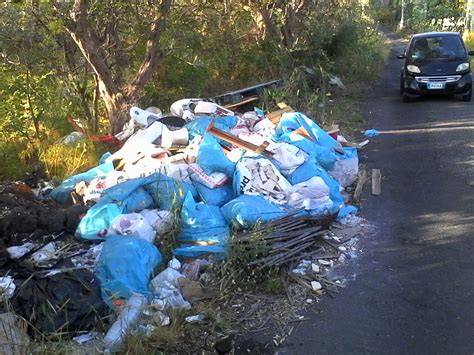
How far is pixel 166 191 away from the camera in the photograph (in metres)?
5.78

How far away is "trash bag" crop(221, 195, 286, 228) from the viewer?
18.1ft

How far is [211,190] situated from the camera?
244 inches

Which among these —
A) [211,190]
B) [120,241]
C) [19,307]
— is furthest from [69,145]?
[19,307]

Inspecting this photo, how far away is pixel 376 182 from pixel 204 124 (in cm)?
258

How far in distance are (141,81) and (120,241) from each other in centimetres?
519

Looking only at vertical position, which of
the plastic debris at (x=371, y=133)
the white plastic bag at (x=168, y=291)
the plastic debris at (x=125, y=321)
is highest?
the plastic debris at (x=125, y=321)

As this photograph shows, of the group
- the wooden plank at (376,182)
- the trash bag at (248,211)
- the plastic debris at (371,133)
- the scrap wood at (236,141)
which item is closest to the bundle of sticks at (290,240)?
the trash bag at (248,211)

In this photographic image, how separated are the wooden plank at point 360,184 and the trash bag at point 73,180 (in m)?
3.27

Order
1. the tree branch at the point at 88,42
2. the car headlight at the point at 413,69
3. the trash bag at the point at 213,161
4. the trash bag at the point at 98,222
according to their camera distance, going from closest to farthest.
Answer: the trash bag at the point at 98,222 < the trash bag at the point at 213,161 < the tree branch at the point at 88,42 < the car headlight at the point at 413,69

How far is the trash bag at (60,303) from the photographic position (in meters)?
4.00

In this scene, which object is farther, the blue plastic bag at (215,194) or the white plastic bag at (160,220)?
the blue plastic bag at (215,194)

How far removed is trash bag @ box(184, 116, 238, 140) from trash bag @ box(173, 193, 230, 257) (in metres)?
1.89

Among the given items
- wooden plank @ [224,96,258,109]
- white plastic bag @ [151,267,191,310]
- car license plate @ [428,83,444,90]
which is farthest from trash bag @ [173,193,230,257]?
car license plate @ [428,83,444,90]

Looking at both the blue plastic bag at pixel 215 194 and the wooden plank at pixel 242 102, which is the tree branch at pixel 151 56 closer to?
the wooden plank at pixel 242 102
